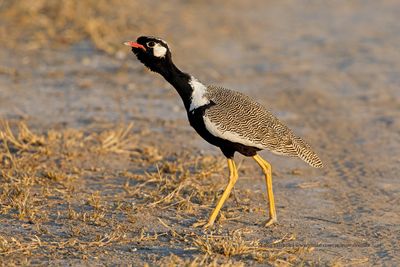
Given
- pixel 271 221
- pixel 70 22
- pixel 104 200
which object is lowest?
pixel 104 200

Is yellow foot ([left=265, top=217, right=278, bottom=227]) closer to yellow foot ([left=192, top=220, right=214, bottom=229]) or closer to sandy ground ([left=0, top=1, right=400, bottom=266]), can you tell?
sandy ground ([left=0, top=1, right=400, bottom=266])

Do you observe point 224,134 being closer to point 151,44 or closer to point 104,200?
point 151,44

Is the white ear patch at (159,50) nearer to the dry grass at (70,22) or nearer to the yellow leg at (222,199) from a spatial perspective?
the yellow leg at (222,199)

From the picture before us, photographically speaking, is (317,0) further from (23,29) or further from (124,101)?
(124,101)

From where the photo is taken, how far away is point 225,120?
19.1 feet

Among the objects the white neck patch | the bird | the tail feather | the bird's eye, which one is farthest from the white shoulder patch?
the bird's eye

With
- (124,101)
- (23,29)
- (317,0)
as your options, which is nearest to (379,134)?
(124,101)

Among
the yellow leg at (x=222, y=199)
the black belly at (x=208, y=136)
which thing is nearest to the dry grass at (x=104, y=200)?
the yellow leg at (x=222, y=199)

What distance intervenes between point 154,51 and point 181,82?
12.8 inches

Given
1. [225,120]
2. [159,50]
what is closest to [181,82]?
[159,50]

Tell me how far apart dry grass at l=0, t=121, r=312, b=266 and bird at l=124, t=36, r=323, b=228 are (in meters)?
0.45

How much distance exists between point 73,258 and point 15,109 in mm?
4127

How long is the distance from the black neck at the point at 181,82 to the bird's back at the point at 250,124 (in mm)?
154

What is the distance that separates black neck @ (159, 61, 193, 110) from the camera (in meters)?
6.00
